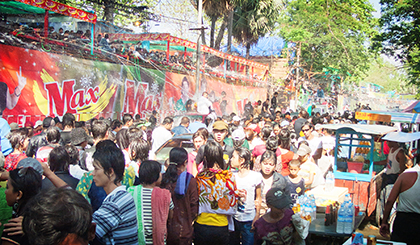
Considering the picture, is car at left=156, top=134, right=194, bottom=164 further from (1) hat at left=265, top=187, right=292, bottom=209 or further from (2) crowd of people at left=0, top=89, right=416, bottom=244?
(1) hat at left=265, top=187, right=292, bottom=209

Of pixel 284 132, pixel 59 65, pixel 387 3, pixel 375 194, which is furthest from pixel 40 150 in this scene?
pixel 387 3

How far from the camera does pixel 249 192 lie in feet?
13.3

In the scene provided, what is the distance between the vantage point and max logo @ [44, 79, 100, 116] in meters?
10.3

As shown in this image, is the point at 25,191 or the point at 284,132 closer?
the point at 25,191

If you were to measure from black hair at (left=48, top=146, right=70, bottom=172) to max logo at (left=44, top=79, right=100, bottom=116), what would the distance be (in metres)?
7.36

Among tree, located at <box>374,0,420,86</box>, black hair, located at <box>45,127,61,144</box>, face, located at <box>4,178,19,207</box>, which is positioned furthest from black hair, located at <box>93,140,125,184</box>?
tree, located at <box>374,0,420,86</box>

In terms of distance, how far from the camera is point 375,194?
21.0ft

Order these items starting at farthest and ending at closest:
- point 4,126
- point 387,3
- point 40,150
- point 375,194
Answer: point 387,3
point 375,194
point 4,126
point 40,150

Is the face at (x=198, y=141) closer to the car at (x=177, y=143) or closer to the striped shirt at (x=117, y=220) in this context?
the car at (x=177, y=143)

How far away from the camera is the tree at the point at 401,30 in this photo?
14.6 m

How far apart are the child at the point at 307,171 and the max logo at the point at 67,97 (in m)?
7.93

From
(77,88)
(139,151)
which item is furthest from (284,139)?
(77,88)

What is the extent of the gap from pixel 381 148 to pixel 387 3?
418 inches

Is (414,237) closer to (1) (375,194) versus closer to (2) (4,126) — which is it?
(1) (375,194)
